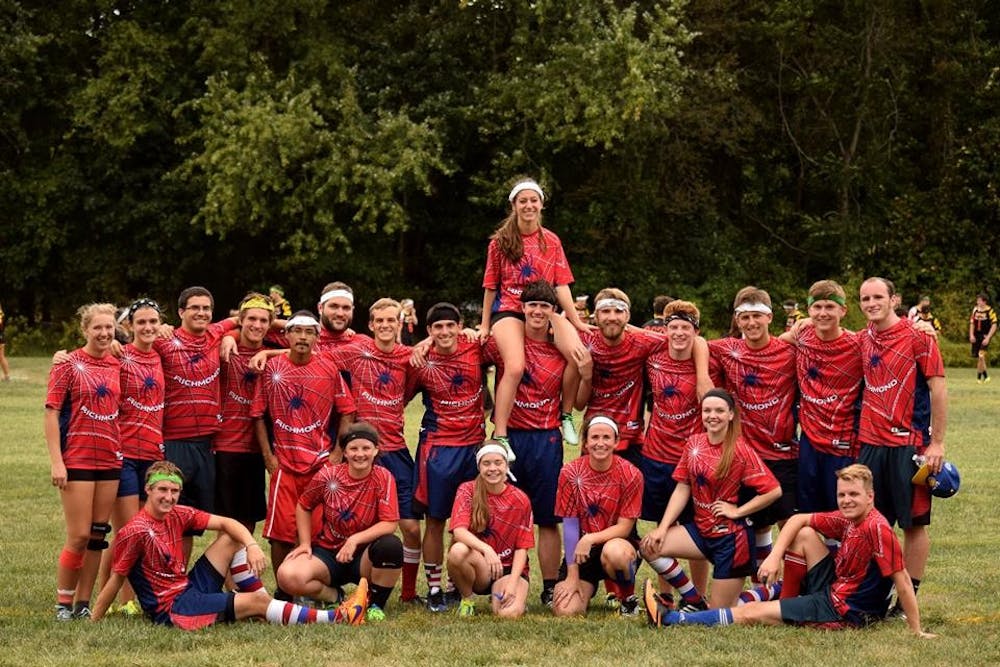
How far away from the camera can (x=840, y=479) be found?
7.27m

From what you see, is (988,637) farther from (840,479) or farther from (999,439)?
(999,439)

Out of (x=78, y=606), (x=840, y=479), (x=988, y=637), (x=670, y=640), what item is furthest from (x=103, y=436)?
(x=988, y=637)

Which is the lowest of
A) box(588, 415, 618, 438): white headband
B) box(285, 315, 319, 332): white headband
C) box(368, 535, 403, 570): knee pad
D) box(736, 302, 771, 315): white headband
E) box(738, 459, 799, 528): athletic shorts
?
box(368, 535, 403, 570): knee pad

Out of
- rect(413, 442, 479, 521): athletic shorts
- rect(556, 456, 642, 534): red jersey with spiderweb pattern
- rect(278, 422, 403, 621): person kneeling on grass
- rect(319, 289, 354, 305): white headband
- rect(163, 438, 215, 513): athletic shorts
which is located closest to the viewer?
rect(278, 422, 403, 621): person kneeling on grass

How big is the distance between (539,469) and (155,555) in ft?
7.70

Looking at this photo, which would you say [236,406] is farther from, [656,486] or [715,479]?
[715,479]

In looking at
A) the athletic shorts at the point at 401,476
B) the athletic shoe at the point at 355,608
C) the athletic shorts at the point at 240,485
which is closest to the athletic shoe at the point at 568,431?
the athletic shorts at the point at 401,476

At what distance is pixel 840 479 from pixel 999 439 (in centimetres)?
1025

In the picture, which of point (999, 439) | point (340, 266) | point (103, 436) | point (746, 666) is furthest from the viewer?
point (340, 266)

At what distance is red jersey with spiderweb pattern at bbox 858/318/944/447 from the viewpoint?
7.82m

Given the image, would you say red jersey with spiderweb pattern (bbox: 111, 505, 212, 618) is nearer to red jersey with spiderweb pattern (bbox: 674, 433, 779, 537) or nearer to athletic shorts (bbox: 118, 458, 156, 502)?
athletic shorts (bbox: 118, 458, 156, 502)

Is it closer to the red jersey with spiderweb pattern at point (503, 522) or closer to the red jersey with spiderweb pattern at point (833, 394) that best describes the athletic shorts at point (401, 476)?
the red jersey with spiderweb pattern at point (503, 522)

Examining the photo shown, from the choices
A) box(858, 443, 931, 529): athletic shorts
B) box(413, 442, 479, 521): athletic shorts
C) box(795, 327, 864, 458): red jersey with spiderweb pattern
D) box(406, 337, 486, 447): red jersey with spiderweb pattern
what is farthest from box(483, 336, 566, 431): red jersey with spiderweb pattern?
box(858, 443, 931, 529): athletic shorts

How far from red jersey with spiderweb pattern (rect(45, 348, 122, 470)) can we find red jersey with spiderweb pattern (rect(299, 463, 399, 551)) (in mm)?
1117
